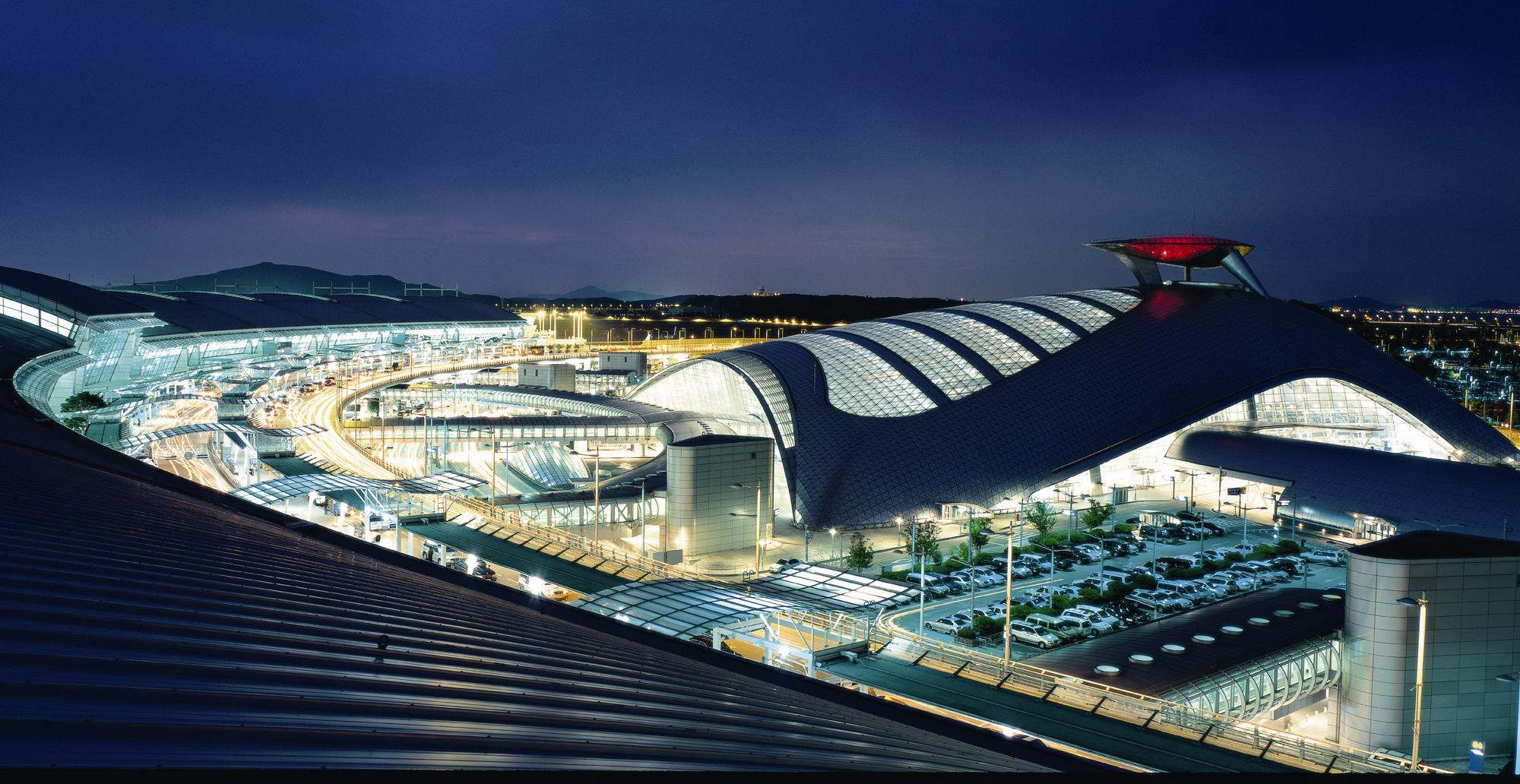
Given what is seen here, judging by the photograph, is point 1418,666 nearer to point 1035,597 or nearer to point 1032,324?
point 1035,597

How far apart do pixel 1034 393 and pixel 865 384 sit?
7679 millimetres

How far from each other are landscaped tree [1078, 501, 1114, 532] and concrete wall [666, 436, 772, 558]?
13.8 meters

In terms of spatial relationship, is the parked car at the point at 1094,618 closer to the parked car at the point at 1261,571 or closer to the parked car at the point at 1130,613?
the parked car at the point at 1130,613

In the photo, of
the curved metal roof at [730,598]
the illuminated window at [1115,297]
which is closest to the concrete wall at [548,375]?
the illuminated window at [1115,297]

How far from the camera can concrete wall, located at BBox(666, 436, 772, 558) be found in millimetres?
35719

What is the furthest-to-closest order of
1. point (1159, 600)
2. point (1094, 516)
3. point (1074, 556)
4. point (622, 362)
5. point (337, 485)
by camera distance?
point (622, 362)
point (1094, 516)
point (1074, 556)
point (337, 485)
point (1159, 600)

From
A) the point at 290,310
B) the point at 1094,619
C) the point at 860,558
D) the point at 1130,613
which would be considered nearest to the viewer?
the point at 1094,619

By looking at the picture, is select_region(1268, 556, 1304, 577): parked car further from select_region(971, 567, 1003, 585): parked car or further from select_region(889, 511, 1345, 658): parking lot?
select_region(971, 567, 1003, 585): parked car

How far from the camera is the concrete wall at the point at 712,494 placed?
3572cm

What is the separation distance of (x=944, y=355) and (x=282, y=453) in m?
30.6

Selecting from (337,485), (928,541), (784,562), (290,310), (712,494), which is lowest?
(784,562)

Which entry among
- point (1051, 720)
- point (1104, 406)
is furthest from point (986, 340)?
point (1051, 720)

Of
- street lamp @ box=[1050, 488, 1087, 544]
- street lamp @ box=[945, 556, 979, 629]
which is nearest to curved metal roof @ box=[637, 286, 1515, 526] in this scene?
street lamp @ box=[1050, 488, 1087, 544]

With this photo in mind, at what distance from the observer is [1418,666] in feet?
67.4
